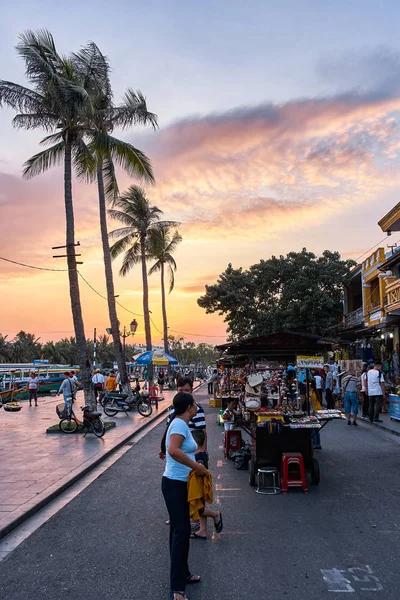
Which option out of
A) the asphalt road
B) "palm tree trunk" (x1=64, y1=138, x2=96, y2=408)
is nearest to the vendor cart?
the asphalt road

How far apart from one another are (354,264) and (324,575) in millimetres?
34734

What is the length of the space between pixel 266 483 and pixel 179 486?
4.41 metres

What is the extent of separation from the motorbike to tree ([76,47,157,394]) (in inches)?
85.4

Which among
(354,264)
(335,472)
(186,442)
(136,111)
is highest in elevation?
(136,111)

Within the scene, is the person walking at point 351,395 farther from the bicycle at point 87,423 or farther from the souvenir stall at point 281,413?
the bicycle at point 87,423

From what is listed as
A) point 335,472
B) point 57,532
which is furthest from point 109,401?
point 57,532

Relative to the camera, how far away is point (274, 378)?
1145 cm

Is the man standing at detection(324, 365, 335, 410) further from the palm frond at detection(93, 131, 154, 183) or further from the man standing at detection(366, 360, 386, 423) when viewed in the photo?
the palm frond at detection(93, 131, 154, 183)

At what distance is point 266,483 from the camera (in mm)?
8297

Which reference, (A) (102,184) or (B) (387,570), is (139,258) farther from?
(B) (387,570)

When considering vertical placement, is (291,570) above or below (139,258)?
below

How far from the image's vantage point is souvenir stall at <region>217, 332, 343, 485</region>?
8227mm

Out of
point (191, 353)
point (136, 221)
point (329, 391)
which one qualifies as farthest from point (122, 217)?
point (191, 353)

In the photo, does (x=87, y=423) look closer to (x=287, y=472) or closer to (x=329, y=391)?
(x=287, y=472)
